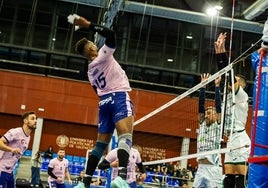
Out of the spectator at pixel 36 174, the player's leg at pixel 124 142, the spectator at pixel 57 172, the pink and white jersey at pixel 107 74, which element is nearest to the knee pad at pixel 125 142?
the player's leg at pixel 124 142

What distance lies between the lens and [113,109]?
494cm

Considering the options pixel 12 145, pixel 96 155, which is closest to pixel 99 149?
pixel 96 155

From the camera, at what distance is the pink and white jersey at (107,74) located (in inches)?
199

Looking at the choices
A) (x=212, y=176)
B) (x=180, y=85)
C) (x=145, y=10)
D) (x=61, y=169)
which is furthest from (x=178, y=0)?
(x=212, y=176)

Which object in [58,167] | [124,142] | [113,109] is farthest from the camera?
[58,167]

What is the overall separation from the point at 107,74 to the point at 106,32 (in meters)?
0.59

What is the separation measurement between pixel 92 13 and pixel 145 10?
4357mm

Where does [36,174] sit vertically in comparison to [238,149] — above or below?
below

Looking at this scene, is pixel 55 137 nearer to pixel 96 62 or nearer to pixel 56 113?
pixel 56 113

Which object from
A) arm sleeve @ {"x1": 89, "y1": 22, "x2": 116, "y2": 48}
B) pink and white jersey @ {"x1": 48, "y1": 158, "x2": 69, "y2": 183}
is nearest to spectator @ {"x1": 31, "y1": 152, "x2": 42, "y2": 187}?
pink and white jersey @ {"x1": 48, "y1": 158, "x2": 69, "y2": 183}

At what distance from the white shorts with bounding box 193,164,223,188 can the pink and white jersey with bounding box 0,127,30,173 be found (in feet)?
10.9

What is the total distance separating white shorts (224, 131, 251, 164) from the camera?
626 cm

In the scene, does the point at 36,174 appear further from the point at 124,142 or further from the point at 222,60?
the point at 124,142

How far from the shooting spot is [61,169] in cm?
1388
